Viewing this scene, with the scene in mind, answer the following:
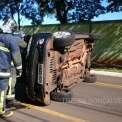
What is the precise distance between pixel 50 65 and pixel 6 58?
1.20 m

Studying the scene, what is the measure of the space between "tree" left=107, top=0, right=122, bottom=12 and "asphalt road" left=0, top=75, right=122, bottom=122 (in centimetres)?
1279

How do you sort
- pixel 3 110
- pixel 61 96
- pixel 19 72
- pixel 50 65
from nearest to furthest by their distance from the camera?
pixel 3 110 → pixel 19 72 → pixel 50 65 → pixel 61 96

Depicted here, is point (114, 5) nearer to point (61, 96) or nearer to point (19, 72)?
point (61, 96)

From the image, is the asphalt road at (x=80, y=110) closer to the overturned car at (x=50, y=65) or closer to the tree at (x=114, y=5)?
the overturned car at (x=50, y=65)

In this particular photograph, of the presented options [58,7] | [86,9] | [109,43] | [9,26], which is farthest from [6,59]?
[58,7]

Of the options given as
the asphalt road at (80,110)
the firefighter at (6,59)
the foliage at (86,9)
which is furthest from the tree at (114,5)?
the firefighter at (6,59)

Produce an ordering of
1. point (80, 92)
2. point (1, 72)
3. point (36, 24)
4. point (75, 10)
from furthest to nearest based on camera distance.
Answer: point (36, 24)
point (75, 10)
point (80, 92)
point (1, 72)

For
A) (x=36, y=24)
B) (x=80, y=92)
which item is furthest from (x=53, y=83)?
(x=36, y=24)

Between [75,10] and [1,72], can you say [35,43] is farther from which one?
[75,10]

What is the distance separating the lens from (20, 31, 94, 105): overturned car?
336 inches

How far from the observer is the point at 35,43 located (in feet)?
28.2

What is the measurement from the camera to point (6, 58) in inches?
308

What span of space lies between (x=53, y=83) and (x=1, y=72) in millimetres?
1480

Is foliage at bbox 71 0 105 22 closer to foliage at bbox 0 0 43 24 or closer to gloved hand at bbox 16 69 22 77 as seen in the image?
foliage at bbox 0 0 43 24
